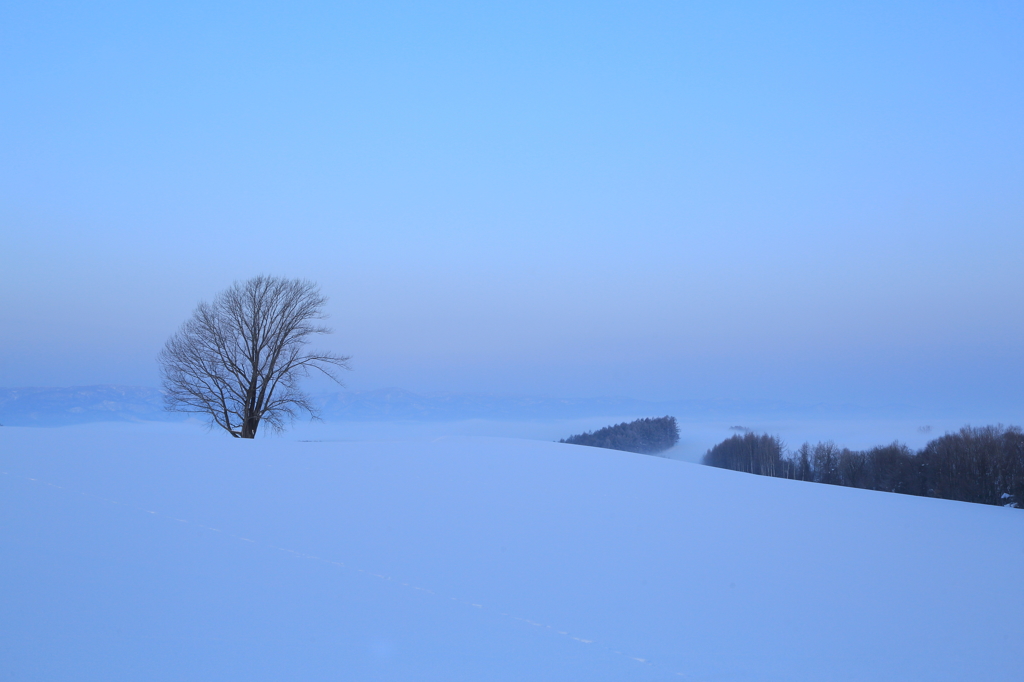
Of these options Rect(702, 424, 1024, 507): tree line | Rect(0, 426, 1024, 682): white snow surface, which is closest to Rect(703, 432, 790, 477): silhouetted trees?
Rect(702, 424, 1024, 507): tree line

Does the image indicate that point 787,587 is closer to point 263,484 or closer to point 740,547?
point 740,547

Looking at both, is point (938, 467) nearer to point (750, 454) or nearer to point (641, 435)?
point (750, 454)

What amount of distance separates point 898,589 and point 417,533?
13.9ft

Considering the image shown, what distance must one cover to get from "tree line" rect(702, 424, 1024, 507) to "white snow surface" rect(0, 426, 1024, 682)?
12.4 m

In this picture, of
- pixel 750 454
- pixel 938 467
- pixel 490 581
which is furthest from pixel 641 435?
pixel 490 581

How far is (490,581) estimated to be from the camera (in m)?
4.73

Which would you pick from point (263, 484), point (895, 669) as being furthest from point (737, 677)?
point (263, 484)

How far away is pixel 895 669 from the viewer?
3455mm

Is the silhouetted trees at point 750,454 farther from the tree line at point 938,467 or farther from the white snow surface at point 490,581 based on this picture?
the white snow surface at point 490,581

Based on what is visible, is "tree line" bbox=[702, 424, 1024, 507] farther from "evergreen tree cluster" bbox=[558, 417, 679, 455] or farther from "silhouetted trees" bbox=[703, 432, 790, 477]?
"evergreen tree cluster" bbox=[558, 417, 679, 455]

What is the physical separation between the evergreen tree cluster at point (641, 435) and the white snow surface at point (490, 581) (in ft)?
138

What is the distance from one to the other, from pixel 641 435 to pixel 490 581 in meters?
49.2

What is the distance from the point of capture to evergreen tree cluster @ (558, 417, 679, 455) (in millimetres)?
50219

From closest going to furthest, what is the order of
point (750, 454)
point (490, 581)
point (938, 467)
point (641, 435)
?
1. point (490, 581)
2. point (938, 467)
3. point (750, 454)
4. point (641, 435)
